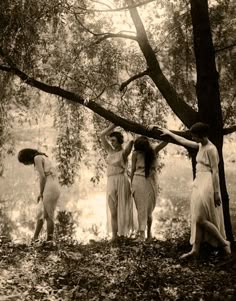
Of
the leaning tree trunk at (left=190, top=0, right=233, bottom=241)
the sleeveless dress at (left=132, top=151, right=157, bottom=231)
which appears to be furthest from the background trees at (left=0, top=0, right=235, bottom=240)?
the sleeveless dress at (left=132, top=151, right=157, bottom=231)

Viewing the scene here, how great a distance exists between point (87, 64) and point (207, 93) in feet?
10.5

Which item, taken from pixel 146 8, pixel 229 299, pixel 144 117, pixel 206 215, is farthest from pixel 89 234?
pixel 229 299

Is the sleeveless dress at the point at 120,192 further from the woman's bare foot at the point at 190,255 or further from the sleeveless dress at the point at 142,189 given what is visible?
the woman's bare foot at the point at 190,255

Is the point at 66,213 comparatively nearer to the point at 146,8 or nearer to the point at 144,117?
the point at 144,117

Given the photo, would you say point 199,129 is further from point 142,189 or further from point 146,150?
point 142,189

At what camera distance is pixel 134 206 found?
9.87 meters

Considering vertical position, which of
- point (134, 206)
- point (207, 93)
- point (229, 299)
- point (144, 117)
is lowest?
point (229, 299)

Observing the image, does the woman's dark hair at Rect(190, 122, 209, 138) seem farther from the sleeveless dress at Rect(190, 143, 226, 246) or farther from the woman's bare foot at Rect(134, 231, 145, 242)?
the woman's bare foot at Rect(134, 231, 145, 242)

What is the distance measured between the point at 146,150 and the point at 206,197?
6.36 ft

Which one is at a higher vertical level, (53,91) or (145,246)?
(53,91)

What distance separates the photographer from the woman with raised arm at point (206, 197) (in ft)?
24.4

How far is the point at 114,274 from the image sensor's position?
6945 mm

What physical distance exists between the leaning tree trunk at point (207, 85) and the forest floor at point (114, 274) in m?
1.38

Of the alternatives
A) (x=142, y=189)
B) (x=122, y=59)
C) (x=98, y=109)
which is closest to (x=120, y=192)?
(x=142, y=189)
